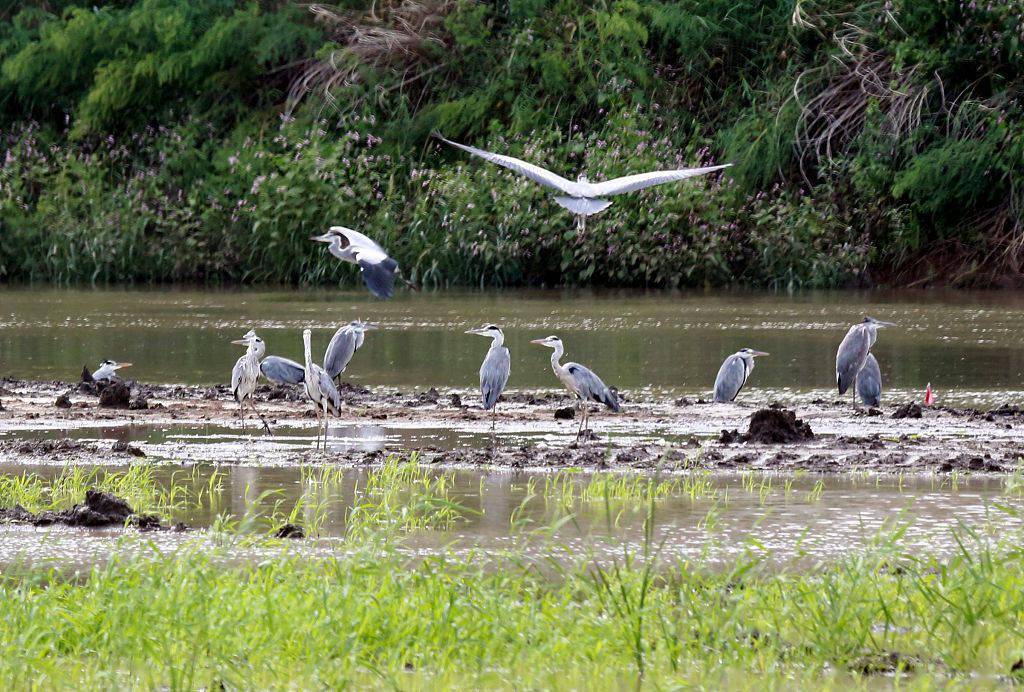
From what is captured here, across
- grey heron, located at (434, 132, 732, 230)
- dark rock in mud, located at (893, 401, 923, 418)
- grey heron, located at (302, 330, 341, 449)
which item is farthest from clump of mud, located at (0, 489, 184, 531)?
grey heron, located at (434, 132, 732, 230)

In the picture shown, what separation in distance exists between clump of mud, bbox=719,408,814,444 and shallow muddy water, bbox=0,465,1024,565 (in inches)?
41.3

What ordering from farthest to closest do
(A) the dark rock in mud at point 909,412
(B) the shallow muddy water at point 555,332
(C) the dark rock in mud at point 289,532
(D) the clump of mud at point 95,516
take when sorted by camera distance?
(B) the shallow muddy water at point 555,332
(A) the dark rock in mud at point 909,412
(D) the clump of mud at point 95,516
(C) the dark rock in mud at point 289,532

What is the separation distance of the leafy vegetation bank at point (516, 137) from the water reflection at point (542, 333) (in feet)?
5.54

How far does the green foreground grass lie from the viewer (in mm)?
4410

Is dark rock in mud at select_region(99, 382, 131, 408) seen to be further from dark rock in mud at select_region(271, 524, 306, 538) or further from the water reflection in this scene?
dark rock in mud at select_region(271, 524, 306, 538)

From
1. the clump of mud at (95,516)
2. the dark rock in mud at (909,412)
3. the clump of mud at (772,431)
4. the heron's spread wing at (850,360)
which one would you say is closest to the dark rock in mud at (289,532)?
the clump of mud at (95,516)

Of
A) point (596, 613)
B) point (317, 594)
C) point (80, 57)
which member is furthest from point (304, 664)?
point (80, 57)

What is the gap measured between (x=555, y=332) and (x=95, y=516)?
10.1 metres

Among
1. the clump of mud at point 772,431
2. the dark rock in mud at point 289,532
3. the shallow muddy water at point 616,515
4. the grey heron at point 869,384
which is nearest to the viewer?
the shallow muddy water at point 616,515

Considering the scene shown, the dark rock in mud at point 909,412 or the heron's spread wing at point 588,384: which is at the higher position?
the heron's spread wing at point 588,384

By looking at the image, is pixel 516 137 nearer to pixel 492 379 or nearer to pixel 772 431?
pixel 492 379

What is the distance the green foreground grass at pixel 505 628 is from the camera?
4410mm

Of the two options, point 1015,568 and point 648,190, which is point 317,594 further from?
Result: point 648,190

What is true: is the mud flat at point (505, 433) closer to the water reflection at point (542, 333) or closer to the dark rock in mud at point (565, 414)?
the dark rock in mud at point (565, 414)
